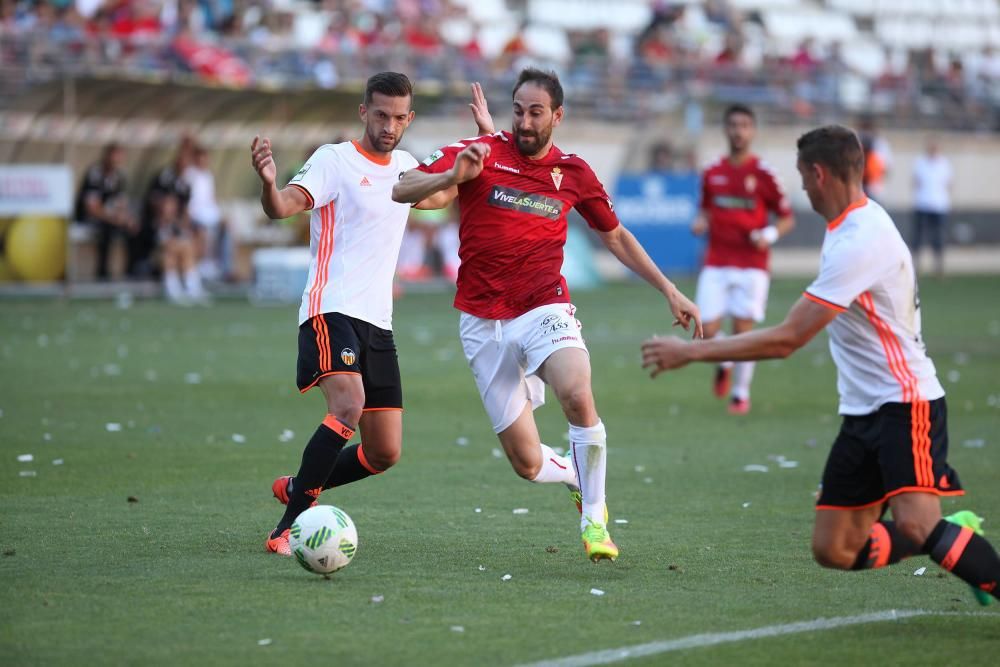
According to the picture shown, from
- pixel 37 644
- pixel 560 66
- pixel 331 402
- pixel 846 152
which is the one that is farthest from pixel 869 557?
pixel 560 66

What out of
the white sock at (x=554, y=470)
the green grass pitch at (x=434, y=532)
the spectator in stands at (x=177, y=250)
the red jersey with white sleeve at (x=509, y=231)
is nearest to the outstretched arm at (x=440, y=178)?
the red jersey with white sleeve at (x=509, y=231)

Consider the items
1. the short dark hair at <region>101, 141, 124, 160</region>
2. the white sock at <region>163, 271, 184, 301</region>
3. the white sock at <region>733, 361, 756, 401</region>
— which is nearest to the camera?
the white sock at <region>733, 361, 756, 401</region>

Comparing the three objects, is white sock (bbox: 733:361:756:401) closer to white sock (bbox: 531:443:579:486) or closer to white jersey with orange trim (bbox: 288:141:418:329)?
white sock (bbox: 531:443:579:486)

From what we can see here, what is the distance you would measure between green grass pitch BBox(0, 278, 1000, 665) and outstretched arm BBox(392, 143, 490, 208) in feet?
5.68

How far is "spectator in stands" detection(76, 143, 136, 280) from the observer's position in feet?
78.5

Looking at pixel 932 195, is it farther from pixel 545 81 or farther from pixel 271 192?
pixel 271 192

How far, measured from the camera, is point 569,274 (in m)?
27.9

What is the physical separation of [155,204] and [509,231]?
17999mm

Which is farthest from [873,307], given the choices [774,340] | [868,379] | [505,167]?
[505,167]

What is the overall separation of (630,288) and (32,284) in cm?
1059

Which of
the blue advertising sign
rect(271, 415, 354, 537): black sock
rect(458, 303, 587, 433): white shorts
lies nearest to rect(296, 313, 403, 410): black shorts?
rect(271, 415, 354, 537): black sock

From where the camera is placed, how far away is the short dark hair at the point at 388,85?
7660 millimetres

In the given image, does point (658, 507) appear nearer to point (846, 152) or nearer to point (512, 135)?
point (512, 135)

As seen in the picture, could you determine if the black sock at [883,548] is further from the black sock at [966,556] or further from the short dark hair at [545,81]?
the short dark hair at [545,81]
